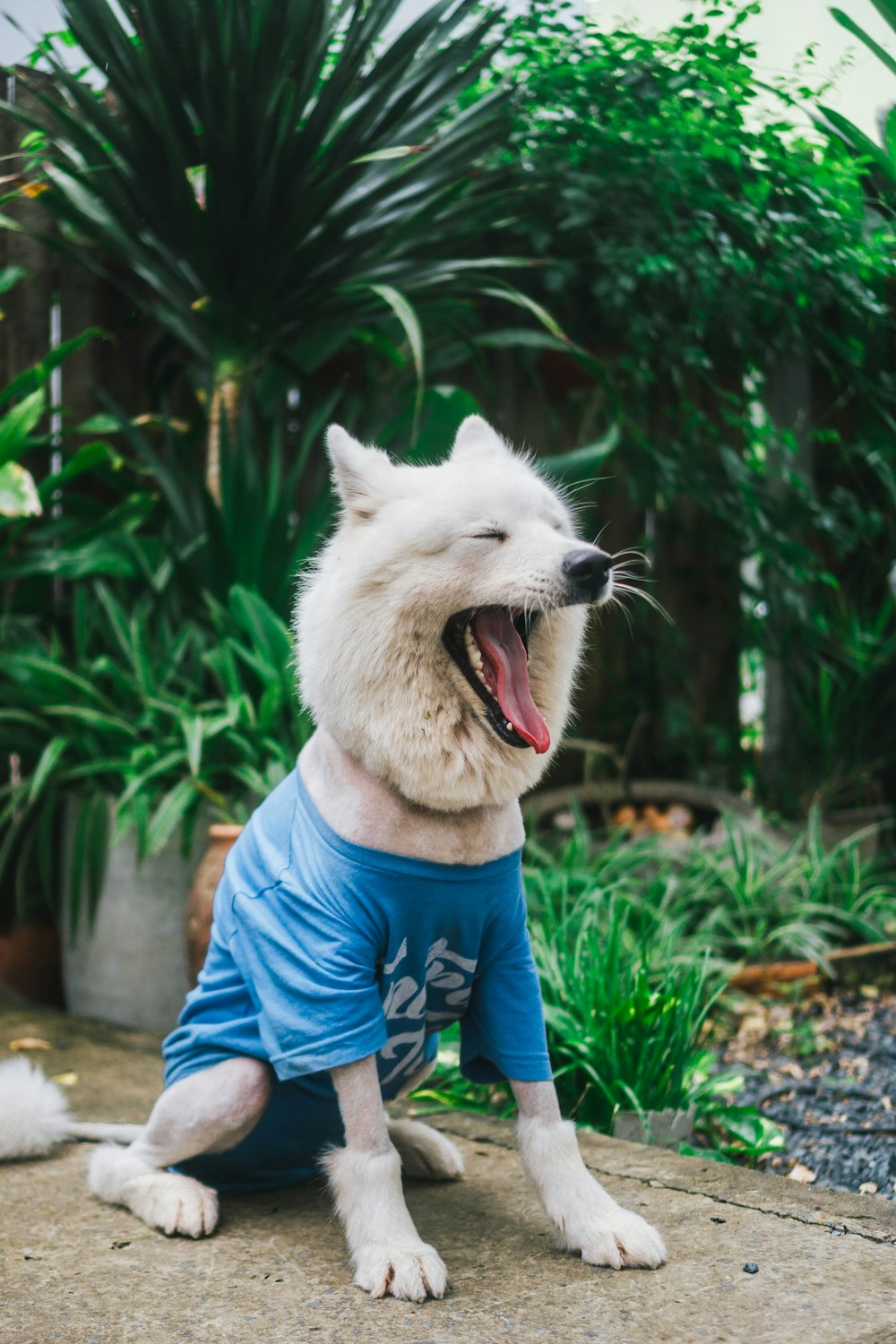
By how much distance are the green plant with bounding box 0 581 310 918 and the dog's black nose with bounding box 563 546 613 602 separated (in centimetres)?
166

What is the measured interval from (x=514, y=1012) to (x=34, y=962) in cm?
256

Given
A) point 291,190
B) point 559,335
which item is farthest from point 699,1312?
point 291,190

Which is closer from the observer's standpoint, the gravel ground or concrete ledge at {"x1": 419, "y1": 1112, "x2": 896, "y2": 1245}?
concrete ledge at {"x1": 419, "y1": 1112, "x2": 896, "y2": 1245}

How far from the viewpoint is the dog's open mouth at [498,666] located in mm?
1780

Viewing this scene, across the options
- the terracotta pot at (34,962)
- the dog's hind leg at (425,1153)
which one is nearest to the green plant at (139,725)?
the terracotta pot at (34,962)

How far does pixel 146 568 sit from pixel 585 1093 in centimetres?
209

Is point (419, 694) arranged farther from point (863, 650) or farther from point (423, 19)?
point (863, 650)

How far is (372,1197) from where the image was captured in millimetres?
1755

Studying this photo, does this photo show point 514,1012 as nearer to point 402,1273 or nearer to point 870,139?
point 402,1273

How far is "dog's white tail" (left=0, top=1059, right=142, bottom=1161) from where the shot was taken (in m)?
2.30

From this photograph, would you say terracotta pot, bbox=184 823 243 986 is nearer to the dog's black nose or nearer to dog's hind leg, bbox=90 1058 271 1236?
dog's hind leg, bbox=90 1058 271 1236

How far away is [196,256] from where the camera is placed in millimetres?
3461

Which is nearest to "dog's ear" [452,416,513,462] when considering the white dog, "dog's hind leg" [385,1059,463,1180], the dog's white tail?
the white dog

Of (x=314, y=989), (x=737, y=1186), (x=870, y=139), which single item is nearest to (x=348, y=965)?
(x=314, y=989)
